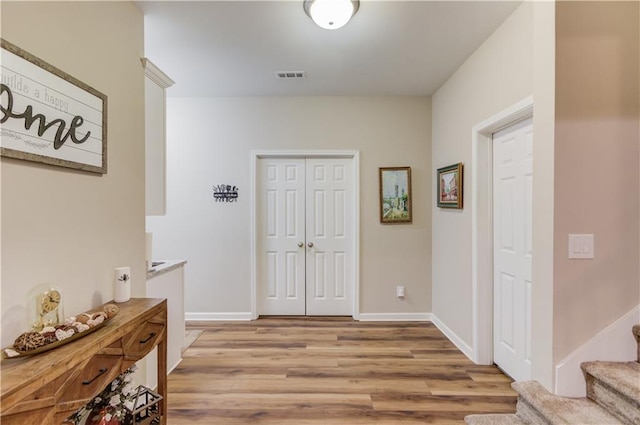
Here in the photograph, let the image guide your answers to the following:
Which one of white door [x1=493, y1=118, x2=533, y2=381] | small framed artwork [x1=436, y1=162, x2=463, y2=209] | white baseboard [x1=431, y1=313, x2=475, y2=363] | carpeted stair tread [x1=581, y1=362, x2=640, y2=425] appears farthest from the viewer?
small framed artwork [x1=436, y1=162, x2=463, y2=209]

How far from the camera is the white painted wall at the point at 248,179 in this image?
355 centimetres

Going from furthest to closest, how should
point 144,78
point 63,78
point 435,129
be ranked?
point 435,129
point 144,78
point 63,78

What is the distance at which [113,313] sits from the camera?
4.66 feet

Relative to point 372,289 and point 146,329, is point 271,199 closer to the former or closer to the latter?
point 372,289

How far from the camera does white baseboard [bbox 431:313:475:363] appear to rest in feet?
8.75

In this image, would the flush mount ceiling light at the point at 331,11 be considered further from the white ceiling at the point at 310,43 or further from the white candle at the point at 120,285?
the white candle at the point at 120,285

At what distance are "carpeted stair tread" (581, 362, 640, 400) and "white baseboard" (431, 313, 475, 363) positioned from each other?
126cm

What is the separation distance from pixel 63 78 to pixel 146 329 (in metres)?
1.28

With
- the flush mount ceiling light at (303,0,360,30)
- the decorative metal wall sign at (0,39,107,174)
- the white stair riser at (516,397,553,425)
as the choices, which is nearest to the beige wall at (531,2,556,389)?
the white stair riser at (516,397,553,425)

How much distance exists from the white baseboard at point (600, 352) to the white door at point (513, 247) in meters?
0.61

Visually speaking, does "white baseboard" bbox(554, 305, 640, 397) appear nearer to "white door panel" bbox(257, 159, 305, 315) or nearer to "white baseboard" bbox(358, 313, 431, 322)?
"white baseboard" bbox(358, 313, 431, 322)

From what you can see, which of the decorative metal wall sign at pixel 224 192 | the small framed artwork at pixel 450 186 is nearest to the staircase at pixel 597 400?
the small framed artwork at pixel 450 186

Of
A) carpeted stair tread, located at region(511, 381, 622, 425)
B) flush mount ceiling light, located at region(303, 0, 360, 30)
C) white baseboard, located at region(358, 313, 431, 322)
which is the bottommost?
white baseboard, located at region(358, 313, 431, 322)

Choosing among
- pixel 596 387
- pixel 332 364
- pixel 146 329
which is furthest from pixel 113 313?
pixel 596 387
